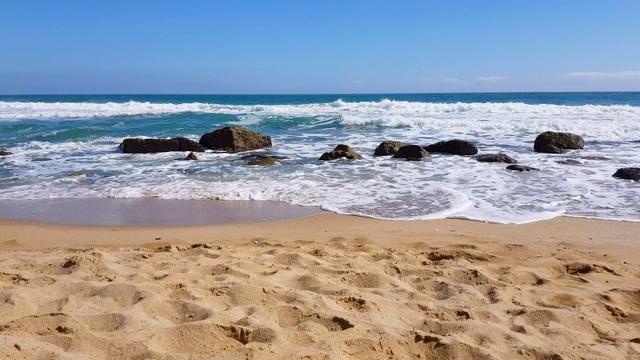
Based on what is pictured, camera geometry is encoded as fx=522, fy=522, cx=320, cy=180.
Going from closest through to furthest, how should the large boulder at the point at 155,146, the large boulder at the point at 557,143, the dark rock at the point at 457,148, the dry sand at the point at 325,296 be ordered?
the dry sand at the point at 325,296, the dark rock at the point at 457,148, the large boulder at the point at 557,143, the large boulder at the point at 155,146

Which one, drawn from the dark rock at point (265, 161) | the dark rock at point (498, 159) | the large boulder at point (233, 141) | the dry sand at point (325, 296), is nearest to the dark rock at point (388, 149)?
the dark rock at point (498, 159)

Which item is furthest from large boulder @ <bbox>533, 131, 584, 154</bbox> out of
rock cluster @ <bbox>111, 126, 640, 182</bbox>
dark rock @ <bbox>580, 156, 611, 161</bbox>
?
dark rock @ <bbox>580, 156, 611, 161</bbox>

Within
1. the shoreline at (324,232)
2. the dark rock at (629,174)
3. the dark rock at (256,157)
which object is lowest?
the shoreline at (324,232)

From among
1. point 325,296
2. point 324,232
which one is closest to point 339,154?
point 324,232

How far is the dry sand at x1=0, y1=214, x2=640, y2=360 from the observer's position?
9.85 ft

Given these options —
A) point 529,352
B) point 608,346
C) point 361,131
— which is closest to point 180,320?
point 529,352

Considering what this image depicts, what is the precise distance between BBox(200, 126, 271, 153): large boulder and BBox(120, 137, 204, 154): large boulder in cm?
45

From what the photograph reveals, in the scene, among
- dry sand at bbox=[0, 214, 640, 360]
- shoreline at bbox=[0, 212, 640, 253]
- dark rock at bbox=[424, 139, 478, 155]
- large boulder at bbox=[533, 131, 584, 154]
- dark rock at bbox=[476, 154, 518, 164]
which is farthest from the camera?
large boulder at bbox=[533, 131, 584, 154]

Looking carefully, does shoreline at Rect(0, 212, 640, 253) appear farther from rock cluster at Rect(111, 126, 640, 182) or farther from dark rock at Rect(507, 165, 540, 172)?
rock cluster at Rect(111, 126, 640, 182)

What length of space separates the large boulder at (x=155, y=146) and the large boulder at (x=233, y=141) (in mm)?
448

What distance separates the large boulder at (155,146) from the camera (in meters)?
14.3

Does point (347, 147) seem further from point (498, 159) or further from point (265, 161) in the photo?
point (498, 159)

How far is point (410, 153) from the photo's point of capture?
12.5 m

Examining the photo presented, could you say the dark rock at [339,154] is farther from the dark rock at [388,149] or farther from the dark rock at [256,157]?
the dark rock at [256,157]
